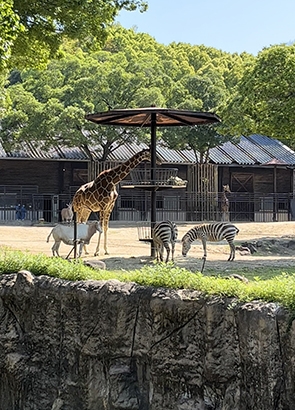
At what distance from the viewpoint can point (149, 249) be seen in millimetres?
18141

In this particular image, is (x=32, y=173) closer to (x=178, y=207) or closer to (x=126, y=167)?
(x=178, y=207)

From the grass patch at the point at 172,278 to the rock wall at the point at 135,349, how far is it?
130 millimetres

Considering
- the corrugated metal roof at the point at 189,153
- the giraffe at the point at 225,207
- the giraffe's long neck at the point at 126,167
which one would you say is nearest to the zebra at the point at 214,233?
the giraffe's long neck at the point at 126,167

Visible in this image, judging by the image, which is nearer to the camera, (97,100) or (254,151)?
(97,100)

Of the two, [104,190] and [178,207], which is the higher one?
[104,190]

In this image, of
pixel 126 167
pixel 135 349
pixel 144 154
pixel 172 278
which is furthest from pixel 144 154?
pixel 135 349

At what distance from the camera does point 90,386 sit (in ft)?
31.0

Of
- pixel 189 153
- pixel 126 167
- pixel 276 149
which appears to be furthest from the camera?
pixel 276 149

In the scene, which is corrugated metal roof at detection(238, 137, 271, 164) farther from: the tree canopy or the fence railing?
the tree canopy

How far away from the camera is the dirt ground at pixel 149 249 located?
47.5 ft

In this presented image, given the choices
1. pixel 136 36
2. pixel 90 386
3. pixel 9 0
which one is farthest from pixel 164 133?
Answer: pixel 136 36

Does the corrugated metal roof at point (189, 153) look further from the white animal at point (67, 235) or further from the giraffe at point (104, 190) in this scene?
the white animal at point (67, 235)

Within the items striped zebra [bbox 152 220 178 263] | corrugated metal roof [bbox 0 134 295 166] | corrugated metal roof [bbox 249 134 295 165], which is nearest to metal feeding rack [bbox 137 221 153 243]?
striped zebra [bbox 152 220 178 263]

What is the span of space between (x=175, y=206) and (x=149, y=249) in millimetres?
15635
